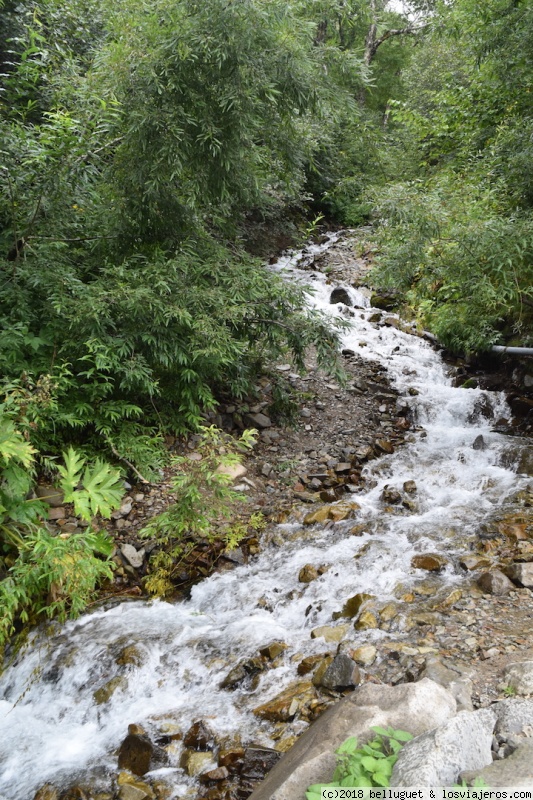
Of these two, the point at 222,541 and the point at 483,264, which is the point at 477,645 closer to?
the point at 222,541

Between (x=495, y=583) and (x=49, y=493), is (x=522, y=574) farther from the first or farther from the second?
(x=49, y=493)

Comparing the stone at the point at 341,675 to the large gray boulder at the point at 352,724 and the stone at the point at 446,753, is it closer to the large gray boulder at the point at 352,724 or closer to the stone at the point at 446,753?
the large gray boulder at the point at 352,724

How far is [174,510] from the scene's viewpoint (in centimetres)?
473


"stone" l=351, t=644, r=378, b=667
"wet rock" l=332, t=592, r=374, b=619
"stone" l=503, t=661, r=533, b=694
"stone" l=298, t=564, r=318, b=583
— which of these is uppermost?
"stone" l=503, t=661, r=533, b=694

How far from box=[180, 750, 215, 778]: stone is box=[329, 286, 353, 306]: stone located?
961 centimetres

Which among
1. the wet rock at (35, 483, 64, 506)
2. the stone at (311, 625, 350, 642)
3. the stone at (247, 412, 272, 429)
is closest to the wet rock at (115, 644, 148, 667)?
the stone at (311, 625, 350, 642)

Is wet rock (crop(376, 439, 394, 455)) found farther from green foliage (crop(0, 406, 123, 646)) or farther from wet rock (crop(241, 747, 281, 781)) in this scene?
wet rock (crop(241, 747, 281, 781))

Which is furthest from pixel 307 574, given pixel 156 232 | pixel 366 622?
pixel 156 232

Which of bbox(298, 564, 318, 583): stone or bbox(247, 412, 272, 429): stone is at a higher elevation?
bbox(247, 412, 272, 429): stone

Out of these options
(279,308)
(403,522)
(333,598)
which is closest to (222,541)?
(333,598)

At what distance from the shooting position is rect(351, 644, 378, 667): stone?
11.0ft

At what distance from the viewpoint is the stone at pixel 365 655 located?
336cm

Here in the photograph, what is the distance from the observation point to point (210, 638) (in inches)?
162

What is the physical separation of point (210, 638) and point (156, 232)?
432cm
